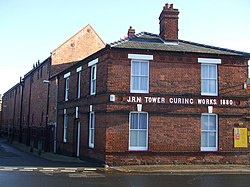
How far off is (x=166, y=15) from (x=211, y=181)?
1108 cm

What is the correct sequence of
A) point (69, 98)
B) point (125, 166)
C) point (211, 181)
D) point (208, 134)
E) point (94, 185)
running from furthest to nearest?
point (69, 98), point (208, 134), point (125, 166), point (211, 181), point (94, 185)

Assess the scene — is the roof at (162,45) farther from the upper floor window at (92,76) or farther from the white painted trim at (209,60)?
the upper floor window at (92,76)

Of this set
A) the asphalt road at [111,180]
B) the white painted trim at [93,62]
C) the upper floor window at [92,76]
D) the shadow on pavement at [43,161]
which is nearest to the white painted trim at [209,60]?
the white painted trim at [93,62]

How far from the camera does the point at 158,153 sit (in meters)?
17.7

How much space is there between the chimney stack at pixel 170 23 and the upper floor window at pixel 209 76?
2.55 m

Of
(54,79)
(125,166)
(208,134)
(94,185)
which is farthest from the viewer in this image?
(54,79)

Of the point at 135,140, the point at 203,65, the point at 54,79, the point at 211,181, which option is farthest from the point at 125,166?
the point at 54,79

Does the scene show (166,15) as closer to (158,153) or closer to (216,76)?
(216,76)

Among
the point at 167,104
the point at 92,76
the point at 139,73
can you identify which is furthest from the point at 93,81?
the point at 167,104

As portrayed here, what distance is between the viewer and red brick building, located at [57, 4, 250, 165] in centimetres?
1772

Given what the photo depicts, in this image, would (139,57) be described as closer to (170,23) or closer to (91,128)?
(170,23)

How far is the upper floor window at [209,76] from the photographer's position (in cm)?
1894

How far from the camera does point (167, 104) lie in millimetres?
18188

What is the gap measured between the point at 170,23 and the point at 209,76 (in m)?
4.21
